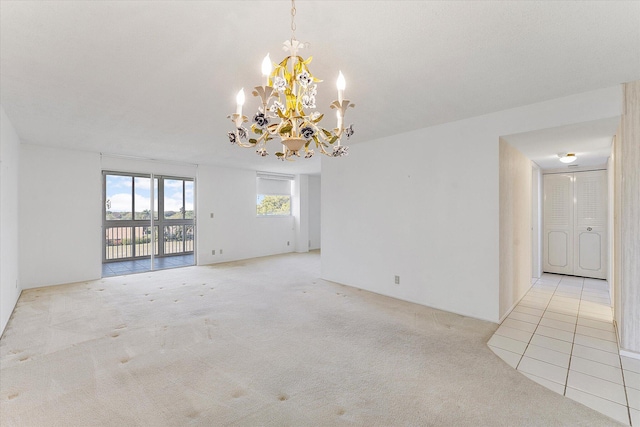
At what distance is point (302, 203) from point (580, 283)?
6.69 meters

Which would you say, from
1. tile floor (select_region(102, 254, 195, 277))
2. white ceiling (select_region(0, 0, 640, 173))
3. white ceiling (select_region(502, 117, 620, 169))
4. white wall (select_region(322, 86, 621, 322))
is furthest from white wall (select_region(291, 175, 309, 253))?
A: white ceiling (select_region(502, 117, 620, 169))

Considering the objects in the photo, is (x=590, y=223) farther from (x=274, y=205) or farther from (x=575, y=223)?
(x=274, y=205)

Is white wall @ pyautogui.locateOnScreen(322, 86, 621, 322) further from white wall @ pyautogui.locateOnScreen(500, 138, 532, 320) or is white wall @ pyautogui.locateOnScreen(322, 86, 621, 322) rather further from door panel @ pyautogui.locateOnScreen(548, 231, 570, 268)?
door panel @ pyautogui.locateOnScreen(548, 231, 570, 268)

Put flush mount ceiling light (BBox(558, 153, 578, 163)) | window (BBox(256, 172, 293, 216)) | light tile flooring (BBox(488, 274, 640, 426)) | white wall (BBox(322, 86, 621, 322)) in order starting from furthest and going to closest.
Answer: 1. window (BBox(256, 172, 293, 216))
2. flush mount ceiling light (BBox(558, 153, 578, 163))
3. white wall (BBox(322, 86, 621, 322))
4. light tile flooring (BBox(488, 274, 640, 426))

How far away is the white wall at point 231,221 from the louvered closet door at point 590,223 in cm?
691

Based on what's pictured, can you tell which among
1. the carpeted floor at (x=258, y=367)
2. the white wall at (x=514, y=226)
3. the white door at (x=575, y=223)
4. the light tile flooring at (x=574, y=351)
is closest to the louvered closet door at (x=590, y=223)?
the white door at (x=575, y=223)

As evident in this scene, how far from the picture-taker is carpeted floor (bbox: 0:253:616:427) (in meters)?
1.95

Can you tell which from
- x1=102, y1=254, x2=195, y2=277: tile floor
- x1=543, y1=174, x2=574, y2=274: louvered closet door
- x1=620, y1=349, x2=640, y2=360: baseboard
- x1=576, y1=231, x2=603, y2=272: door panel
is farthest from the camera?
x1=102, y1=254, x2=195, y2=277: tile floor

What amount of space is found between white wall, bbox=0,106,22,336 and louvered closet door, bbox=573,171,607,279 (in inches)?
344

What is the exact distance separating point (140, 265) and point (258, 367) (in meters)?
5.80

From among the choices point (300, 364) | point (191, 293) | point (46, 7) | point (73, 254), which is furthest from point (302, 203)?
point (46, 7)

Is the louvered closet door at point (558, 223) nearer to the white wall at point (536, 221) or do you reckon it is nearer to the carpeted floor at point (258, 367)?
the white wall at point (536, 221)

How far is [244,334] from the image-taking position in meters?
3.18

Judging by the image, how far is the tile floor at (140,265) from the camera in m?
6.31
